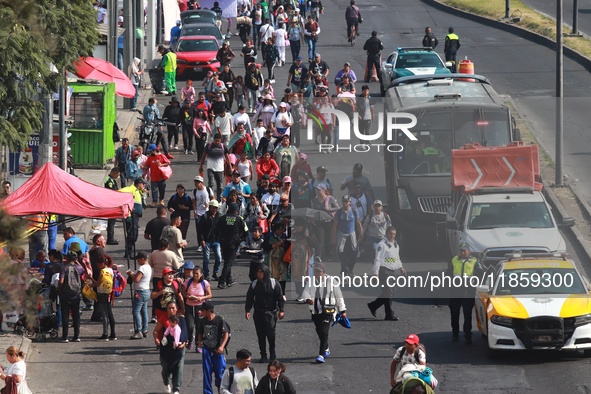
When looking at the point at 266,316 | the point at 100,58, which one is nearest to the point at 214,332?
the point at 266,316

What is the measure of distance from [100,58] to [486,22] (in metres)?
23.6

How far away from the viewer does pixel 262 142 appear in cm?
3278

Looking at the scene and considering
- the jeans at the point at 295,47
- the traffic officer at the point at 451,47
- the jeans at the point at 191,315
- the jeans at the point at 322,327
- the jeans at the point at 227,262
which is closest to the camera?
the jeans at the point at 322,327

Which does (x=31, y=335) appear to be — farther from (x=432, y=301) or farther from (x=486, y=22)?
(x=486, y=22)

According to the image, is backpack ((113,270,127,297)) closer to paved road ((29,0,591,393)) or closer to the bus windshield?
paved road ((29,0,591,393))

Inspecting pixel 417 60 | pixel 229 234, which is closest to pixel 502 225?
pixel 229 234

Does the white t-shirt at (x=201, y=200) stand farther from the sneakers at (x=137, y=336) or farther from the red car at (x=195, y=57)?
the red car at (x=195, y=57)

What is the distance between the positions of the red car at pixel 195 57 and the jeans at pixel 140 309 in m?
23.9

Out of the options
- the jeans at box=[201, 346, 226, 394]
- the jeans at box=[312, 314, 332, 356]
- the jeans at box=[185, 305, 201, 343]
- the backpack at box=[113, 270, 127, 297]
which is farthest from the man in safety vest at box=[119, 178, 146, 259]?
the jeans at box=[201, 346, 226, 394]

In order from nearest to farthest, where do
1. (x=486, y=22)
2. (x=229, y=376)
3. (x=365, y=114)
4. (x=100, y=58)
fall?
(x=229, y=376)
(x=365, y=114)
(x=100, y=58)
(x=486, y=22)


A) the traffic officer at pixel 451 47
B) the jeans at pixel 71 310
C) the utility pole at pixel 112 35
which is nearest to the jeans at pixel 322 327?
the jeans at pixel 71 310

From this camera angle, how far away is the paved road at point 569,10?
2210 inches

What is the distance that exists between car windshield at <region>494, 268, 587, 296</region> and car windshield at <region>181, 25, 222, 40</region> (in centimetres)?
2866

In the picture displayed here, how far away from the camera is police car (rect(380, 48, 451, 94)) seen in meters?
42.0
